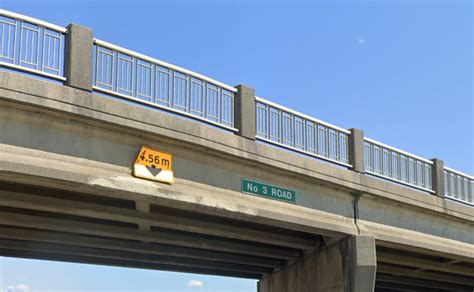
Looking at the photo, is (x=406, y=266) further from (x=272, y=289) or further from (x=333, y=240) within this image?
(x=333, y=240)

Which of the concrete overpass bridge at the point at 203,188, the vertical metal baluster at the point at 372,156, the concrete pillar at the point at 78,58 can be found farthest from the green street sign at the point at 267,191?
the concrete pillar at the point at 78,58

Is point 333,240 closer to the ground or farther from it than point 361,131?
closer to the ground

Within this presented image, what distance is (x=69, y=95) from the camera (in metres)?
10.6

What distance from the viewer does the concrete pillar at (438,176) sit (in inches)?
752

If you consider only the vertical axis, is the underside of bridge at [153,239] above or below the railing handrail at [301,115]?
below

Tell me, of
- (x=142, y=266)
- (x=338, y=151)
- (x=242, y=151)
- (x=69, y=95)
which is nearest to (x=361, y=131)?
(x=338, y=151)

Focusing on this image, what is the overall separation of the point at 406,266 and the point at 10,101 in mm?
15515

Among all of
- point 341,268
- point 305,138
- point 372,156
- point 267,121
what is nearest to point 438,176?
point 372,156

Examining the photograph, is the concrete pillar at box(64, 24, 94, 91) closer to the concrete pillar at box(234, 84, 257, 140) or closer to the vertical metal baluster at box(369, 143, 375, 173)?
the concrete pillar at box(234, 84, 257, 140)

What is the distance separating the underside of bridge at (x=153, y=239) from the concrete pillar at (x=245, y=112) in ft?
7.60

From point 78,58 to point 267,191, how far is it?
5260mm

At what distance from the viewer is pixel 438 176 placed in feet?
63.4

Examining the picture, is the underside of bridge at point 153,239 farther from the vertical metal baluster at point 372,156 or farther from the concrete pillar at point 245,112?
the concrete pillar at point 245,112

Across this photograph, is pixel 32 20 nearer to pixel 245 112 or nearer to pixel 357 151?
pixel 245 112
